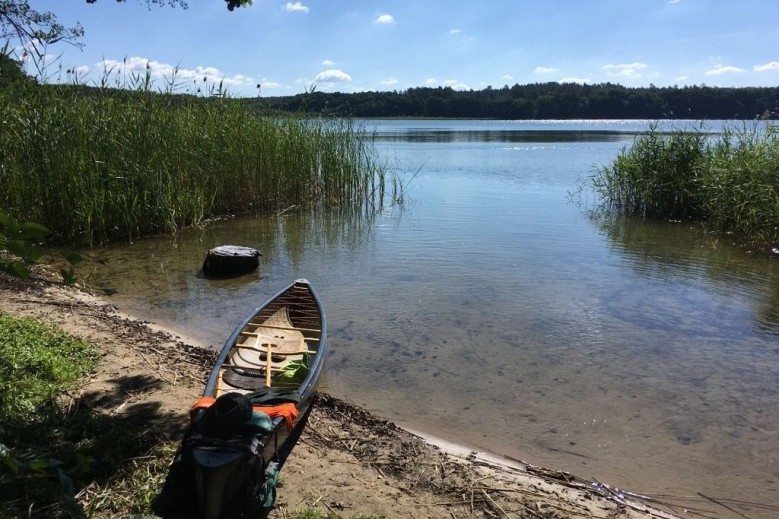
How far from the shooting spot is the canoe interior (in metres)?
4.51

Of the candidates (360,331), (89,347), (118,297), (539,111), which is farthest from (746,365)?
(539,111)

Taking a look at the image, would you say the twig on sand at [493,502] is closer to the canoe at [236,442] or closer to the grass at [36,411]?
the canoe at [236,442]

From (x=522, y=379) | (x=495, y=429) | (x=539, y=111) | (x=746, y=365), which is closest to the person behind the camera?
(x=495, y=429)

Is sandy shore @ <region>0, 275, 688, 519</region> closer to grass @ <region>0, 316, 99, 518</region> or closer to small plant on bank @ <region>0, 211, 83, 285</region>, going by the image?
grass @ <region>0, 316, 99, 518</region>

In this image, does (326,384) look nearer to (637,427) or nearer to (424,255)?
(637,427)

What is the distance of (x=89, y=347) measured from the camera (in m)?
4.90

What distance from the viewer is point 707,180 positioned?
40.4 feet

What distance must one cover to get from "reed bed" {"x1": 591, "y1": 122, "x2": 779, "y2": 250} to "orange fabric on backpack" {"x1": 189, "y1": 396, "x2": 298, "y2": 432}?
9.76 m

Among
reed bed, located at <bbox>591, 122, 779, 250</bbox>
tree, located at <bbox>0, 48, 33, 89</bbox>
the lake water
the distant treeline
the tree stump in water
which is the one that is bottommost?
the lake water

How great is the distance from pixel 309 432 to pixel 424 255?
6.54 metres

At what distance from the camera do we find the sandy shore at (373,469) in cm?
321

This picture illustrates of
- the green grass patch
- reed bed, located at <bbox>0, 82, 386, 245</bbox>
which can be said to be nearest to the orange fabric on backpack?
the green grass patch

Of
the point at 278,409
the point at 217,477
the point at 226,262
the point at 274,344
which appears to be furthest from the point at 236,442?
the point at 226,262

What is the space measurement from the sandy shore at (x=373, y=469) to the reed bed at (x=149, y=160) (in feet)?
10.6
